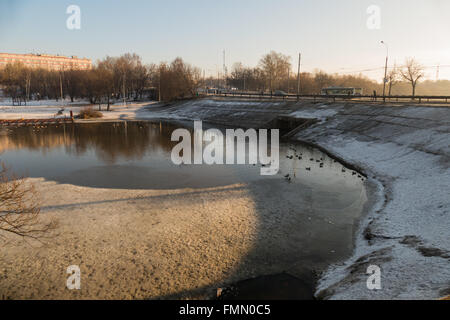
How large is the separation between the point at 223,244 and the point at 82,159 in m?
20.4

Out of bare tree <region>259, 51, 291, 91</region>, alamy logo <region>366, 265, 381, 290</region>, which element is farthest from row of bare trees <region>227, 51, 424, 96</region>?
alamy logo <region>366, 265, 381, 290</region>

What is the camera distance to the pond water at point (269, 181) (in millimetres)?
11305

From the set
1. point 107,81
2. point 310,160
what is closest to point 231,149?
point 310,160

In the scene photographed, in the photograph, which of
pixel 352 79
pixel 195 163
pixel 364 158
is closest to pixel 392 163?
pixel 364 158

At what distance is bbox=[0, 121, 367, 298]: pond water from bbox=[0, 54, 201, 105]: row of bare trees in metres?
55.5

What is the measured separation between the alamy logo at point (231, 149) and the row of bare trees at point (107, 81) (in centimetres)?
4777

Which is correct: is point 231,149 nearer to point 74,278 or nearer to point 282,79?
point 74,278

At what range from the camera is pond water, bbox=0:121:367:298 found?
11305 millimetres

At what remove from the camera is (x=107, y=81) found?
90375 mm

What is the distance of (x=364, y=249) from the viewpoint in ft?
36.0

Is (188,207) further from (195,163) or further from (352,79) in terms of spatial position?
(352,79)

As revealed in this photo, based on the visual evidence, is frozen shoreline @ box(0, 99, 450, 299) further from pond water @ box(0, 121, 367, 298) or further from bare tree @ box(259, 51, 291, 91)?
bare tree @ box(259, 51, 291, 91)

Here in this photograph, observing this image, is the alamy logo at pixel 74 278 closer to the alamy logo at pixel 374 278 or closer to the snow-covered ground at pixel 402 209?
the snow-covered ground at pixel 402 209

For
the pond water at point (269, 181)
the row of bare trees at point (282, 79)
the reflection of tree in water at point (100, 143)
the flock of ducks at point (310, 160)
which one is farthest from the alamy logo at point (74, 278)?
the row of bare trees at point (282, 79)
